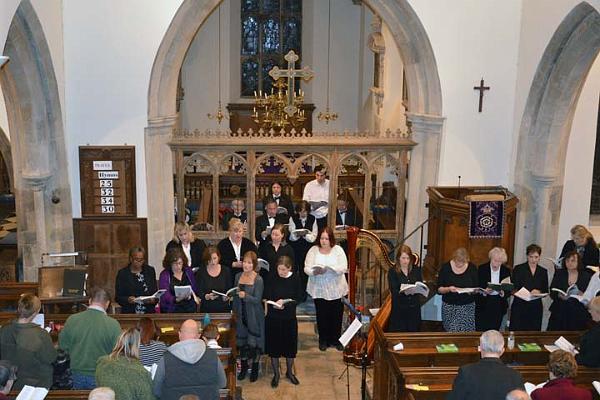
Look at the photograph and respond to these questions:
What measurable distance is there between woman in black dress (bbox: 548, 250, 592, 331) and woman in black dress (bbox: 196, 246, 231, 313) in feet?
10.3

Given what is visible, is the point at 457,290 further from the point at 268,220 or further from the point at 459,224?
the point at 268,220

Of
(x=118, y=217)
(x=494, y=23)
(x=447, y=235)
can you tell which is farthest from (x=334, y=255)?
(x=494, y=23)

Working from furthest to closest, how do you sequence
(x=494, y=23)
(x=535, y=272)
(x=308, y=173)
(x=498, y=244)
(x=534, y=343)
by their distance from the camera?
(x=308, y=173) < (x=494, y=23) < (x=498, y=244) < (x=535, y=272) < (x=534, y=343)

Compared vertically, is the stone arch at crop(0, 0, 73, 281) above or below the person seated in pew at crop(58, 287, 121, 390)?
above

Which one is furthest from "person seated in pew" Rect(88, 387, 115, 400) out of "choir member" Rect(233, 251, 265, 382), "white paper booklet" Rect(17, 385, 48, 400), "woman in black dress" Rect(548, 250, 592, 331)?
"woman in black dress" Rect(548, 250, 592, 331)

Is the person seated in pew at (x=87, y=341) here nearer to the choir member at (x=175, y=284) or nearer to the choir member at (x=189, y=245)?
the choir member at (x=175, y=284)

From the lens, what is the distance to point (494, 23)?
10133 mm

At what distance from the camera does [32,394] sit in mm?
5422

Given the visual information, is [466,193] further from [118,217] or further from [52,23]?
[52,23]

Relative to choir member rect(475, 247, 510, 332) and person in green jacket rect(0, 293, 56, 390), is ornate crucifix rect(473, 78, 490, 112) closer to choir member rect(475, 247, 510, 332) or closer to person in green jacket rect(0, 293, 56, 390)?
choir member rect(475, 247, 510, 332)

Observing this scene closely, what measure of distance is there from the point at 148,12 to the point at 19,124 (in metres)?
1.96

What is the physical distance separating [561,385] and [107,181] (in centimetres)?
643

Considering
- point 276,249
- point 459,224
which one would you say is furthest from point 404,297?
point 459,224

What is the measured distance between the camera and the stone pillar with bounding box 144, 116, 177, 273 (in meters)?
10.2
